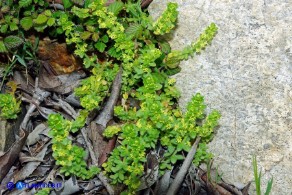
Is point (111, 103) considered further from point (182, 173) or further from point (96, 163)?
point (182, 173)

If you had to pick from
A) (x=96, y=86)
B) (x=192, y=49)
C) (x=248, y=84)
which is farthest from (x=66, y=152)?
(x=248, y=84)

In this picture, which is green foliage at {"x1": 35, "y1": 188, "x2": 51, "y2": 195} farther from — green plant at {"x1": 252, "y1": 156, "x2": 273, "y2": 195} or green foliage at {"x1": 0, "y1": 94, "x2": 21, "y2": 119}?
green plant at {"x1": 252, "y1": 156, "x2": 273, "y2": 195}

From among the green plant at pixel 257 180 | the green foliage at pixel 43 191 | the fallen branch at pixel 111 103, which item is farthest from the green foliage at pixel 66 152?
the green plant at pixel 257 180

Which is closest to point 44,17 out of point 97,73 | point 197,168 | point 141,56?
point 97,73

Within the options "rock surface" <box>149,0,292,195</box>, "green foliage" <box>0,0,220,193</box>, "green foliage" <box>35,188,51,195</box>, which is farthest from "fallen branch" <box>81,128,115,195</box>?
"rock surface" <box>149,0,292,195</box>

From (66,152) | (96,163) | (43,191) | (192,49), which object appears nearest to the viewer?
(66,152)

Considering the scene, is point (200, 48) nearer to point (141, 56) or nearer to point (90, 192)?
point (141, 56)
